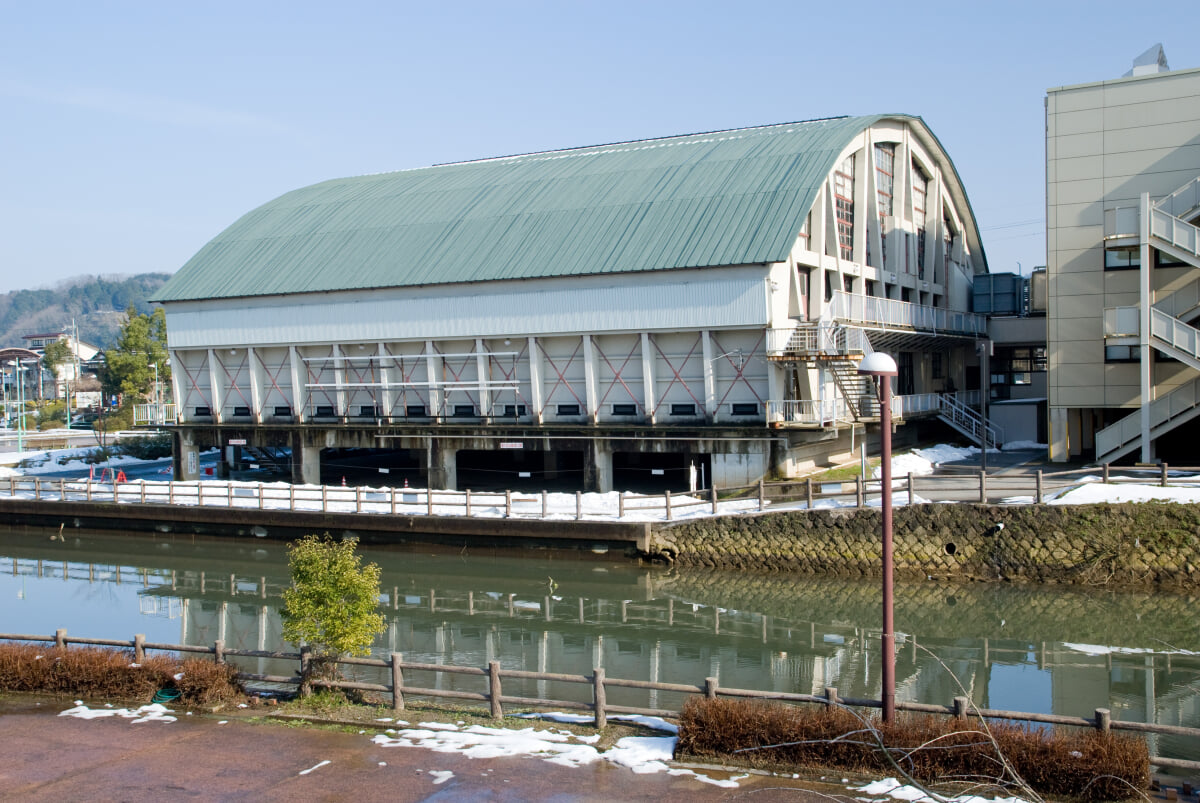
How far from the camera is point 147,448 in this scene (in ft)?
213

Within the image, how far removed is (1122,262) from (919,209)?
16.4m

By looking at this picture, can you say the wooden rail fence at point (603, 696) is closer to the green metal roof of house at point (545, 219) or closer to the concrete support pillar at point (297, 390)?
the green metal roof of house at point (545, 219)

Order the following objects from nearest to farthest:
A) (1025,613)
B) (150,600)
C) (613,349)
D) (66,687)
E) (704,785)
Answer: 1. (704,785)
2. (66,687)
3. (1025,613)
4. (150,600)
5. (613,349)

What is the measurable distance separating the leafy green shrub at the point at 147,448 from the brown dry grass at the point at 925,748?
5760 cm

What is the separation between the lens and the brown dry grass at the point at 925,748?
1223 centimetres

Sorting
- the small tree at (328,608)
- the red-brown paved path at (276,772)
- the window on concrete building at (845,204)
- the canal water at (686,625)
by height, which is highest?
the window on concrete building at (845,204)

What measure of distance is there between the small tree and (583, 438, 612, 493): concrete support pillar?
2151 centimetres

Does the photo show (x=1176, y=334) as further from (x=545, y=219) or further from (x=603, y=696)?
(x=603, y=696)

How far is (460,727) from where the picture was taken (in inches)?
603

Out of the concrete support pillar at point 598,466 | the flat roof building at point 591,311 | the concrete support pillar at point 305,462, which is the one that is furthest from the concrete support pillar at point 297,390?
the concrete support pillar at point 598,466

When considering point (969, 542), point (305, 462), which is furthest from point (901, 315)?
point (305, 462)

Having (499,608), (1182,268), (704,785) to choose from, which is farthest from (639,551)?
(1182,268)

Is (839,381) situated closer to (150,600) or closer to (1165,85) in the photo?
(1165,85)

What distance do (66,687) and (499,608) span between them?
41.2 ft
